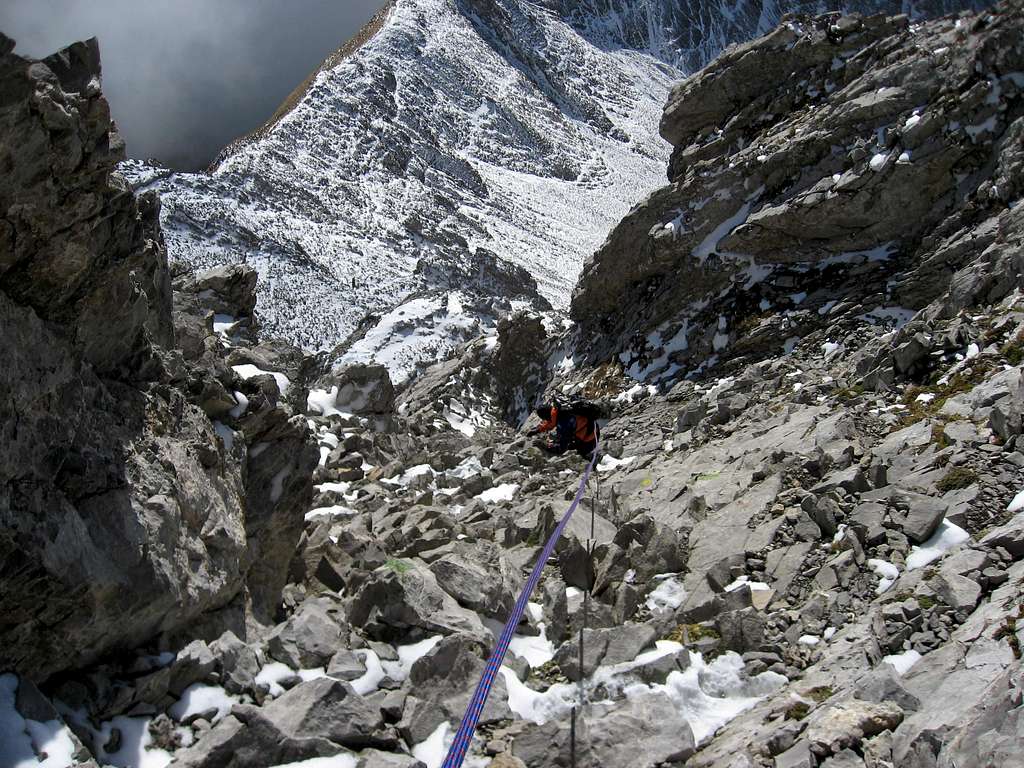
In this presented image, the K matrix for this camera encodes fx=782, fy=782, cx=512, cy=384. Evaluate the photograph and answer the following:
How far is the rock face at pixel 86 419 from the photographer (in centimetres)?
495

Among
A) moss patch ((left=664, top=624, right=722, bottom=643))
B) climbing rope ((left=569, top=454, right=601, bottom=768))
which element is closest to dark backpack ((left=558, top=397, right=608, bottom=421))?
climbing rope ((left=569, top=454, right=601, bottom=768))

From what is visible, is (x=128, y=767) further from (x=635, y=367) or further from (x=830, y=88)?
(x=830, y=88)

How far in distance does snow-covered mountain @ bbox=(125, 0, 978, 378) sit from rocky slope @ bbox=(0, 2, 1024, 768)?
64.0 ft

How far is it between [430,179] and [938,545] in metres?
77.8

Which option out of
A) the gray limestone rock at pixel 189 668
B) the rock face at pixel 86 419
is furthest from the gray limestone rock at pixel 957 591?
the rock face at pixel 86 419

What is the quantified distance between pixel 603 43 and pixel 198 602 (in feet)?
512

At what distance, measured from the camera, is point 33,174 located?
5.14m

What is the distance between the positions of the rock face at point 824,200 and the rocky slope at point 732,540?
88 millimetres

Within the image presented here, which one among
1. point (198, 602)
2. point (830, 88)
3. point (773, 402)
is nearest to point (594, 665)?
point (198, 602)

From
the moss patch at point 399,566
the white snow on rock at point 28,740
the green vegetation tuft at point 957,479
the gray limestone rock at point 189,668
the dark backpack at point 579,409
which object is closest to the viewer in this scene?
the white snow on rock at point 28,740

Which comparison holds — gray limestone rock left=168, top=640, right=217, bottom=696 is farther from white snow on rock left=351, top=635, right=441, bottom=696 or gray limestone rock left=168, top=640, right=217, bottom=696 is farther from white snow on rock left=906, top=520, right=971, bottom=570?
white snow on rock left=906, top=520, right=971, bottom=570

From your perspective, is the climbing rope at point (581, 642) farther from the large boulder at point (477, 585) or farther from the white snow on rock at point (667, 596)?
the large boulder at point (477, 585)

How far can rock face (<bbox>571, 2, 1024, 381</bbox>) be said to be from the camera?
15.8 meters

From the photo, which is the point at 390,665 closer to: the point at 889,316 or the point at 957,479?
the point at 957,479
